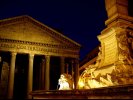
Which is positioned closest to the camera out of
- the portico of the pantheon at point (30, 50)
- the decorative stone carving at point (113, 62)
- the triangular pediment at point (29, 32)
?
the decorative stone carving at point (113, 62)

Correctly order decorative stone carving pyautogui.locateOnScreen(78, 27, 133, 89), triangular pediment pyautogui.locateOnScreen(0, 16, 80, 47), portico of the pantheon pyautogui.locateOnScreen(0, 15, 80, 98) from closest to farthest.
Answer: decorative stone carving pyautogui.locateOnScreen(78, 27, 133, 89)
portico of the pantheon pyautogui.locateOnScreen(0, 15, 80, 98)
triangular pediment pyautogui.locateOnScreen(0, 16, 80, 47)

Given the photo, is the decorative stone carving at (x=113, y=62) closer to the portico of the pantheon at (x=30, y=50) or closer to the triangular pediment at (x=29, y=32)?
the portico of the pantheon at (x=30, y=50)

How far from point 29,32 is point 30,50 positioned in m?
2.36

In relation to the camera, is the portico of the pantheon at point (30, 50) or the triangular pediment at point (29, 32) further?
the triangular pediment at point (29, 32)

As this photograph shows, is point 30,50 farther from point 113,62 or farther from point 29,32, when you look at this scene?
point 113,62

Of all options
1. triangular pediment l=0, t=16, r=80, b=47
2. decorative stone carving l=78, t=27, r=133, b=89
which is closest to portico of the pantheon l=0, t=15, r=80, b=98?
triangular pediment l=0, t=16, r=80, b=47

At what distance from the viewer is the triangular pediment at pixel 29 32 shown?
2319 centimetres

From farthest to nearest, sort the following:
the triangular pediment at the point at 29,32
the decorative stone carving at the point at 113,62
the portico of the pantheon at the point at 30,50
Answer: the triangular pediment at the point at 29,32 → the portico of the pantheon at the point at 30,50 → the decorative stone carving at the point at 113,62

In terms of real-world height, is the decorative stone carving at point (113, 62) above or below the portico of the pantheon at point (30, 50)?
below

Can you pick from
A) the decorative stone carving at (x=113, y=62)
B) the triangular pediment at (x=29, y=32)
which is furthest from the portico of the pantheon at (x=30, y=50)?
the decorative stone carving at (x=113, y=62)

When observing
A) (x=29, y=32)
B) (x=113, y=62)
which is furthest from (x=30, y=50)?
(x=113, y=62)

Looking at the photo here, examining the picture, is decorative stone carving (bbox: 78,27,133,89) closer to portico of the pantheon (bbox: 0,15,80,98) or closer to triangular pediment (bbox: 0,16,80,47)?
portico of the pantheon (bbox: 0,15,80,98)

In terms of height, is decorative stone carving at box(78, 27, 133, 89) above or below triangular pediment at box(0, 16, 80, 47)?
below

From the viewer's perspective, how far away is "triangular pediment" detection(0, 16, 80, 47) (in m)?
23.2
